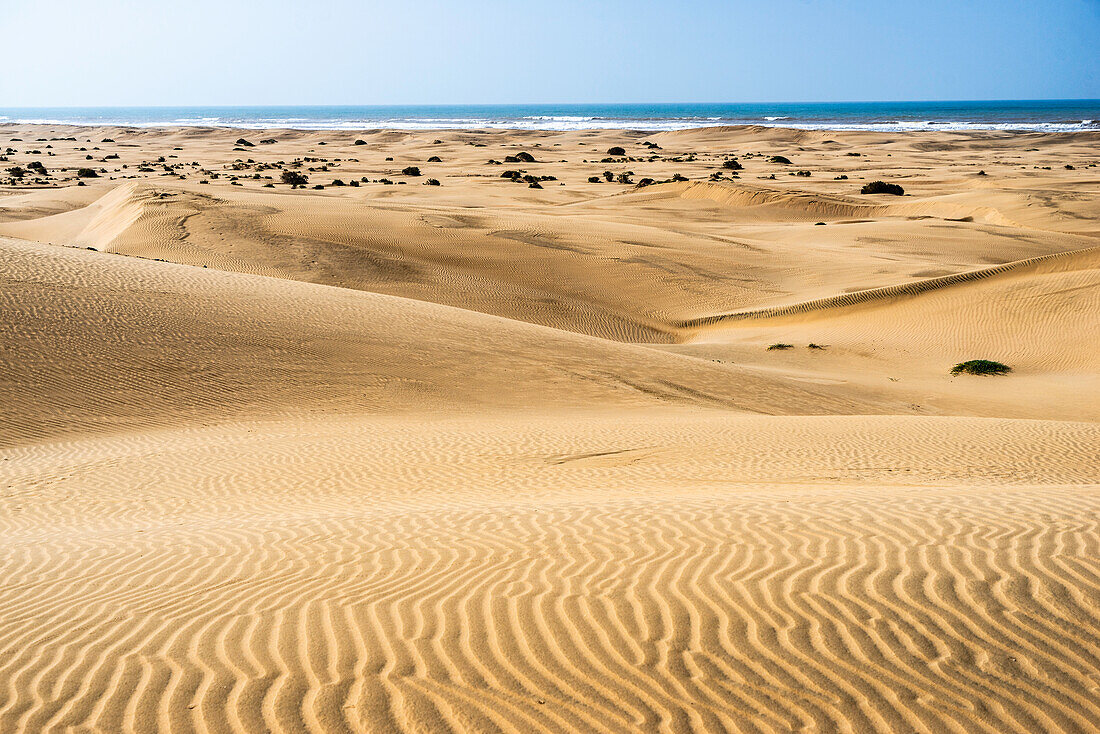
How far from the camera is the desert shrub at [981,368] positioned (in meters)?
20.9

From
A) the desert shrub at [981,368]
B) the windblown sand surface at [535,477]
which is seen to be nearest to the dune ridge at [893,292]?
the windblown sand surface at [535,477]

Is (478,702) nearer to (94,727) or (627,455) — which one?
(94,727)

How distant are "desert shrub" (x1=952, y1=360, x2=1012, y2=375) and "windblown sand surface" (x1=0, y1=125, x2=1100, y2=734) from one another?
540 millimetres

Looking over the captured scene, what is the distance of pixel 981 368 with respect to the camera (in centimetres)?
2097

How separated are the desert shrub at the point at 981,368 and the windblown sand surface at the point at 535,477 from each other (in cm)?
54

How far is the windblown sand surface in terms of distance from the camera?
4426mm

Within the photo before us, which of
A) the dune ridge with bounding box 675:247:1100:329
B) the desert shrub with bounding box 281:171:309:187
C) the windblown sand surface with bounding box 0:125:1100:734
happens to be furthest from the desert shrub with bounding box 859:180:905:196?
the desert shrub with bounding box 281:171:309:187

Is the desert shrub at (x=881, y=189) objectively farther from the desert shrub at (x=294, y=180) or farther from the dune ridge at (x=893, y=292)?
the desert shrub at (x=294, y=180)

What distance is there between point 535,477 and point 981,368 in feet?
47.3

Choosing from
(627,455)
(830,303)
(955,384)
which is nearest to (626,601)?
(627,455)

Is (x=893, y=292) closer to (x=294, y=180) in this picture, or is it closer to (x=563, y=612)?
(x=563, y=612)

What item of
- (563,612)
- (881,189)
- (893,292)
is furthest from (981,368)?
(881,189)

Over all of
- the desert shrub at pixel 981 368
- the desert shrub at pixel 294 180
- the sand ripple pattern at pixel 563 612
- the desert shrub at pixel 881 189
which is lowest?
the desert shrub at pixel 981 368

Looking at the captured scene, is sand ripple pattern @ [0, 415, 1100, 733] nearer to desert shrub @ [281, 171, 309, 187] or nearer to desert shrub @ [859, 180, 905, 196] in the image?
desert shrub @ [281, 171, 309, 187]
